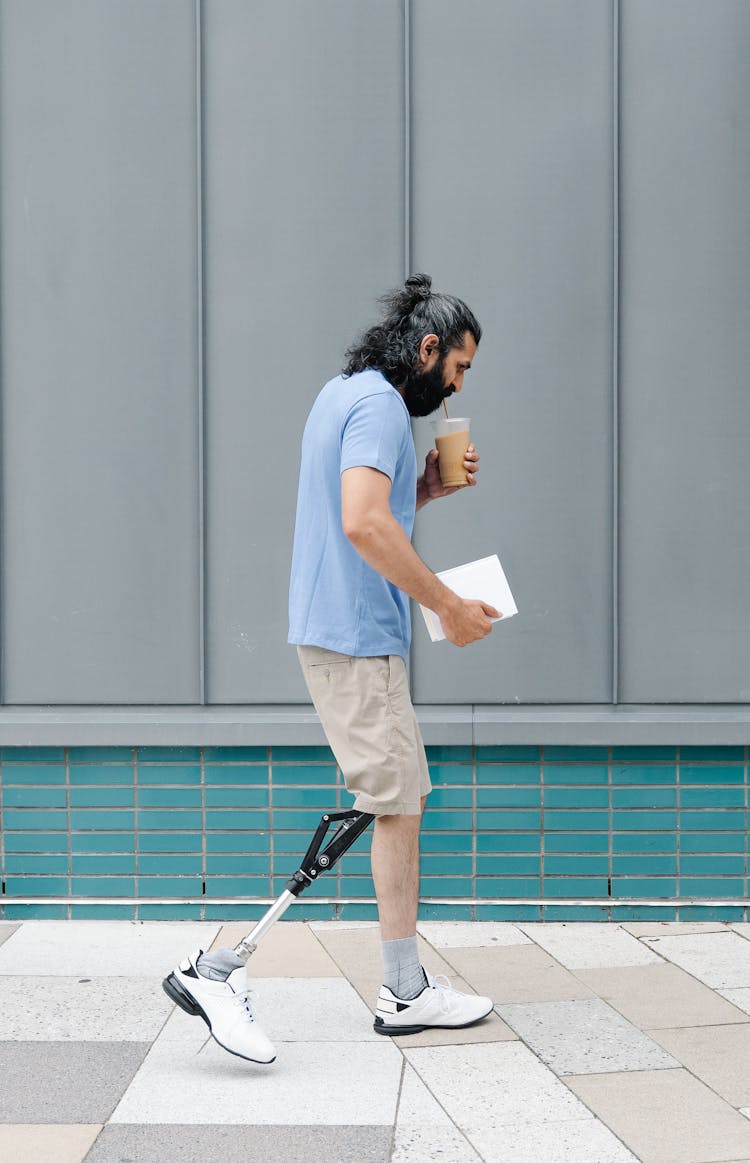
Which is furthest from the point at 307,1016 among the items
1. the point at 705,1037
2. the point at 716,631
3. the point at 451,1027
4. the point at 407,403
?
the point at 716,631

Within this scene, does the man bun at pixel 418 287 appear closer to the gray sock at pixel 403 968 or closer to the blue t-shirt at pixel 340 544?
the blue t-shirt at pixel 340 544

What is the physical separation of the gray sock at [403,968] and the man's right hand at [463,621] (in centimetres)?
88

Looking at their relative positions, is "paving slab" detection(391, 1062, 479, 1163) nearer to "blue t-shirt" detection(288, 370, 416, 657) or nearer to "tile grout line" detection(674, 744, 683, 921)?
"blue t-shirt" detection(288, 370, 416, 657)

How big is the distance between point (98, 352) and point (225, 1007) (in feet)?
8.55

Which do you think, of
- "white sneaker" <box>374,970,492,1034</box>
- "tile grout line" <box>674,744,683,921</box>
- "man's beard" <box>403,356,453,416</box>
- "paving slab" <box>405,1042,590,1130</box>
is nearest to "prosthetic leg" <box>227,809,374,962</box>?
"white sneaker" <box>374,970,492,1034</box>

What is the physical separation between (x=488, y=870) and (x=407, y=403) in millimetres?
2007

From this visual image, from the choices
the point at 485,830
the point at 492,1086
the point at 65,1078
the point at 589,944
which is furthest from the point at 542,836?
the point at 65,1078

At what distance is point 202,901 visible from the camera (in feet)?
15.3

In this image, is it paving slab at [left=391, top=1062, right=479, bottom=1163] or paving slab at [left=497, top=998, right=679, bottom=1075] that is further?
paving slab at [left=497, top=998, right=679, bottom=1075]

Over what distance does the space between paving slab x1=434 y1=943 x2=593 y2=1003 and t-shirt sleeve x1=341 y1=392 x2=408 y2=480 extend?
1.76m

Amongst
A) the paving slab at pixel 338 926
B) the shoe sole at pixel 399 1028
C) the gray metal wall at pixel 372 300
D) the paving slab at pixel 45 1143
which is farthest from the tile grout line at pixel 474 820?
the paving slab at pixel 45 1143

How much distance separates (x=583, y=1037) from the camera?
3.46 m

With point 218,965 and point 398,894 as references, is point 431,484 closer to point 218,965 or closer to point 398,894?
point 398,894

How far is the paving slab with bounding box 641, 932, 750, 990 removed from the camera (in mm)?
4012
